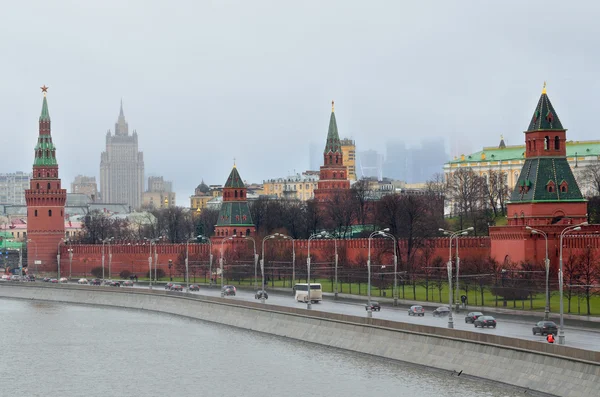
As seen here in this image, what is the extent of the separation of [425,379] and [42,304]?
218 ft

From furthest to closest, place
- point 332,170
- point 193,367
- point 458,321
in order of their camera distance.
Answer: point 332,170 → point 458,321 → point 193,367

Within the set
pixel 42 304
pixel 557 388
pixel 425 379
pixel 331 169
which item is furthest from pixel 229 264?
pixel 557 388

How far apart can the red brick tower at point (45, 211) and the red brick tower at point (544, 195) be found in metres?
70.8

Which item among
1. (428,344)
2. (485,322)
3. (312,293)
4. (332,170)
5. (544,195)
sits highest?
(332,170)

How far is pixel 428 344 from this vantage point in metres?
57.8

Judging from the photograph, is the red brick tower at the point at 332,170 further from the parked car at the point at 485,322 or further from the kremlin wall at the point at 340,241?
the parked car at the point at 485,322

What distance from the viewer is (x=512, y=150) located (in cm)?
18175

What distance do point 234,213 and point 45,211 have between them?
27.6m

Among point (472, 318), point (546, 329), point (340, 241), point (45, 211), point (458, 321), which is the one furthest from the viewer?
point (45, 211)

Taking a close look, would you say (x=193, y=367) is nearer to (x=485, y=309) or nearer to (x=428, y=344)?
(x=428, y=344)

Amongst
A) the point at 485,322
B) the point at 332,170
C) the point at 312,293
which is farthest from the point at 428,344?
the point at 332,170

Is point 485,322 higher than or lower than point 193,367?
higher

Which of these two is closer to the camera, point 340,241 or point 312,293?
point 312,293

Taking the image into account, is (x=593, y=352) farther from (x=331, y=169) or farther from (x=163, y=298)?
(x=331, y=169)
